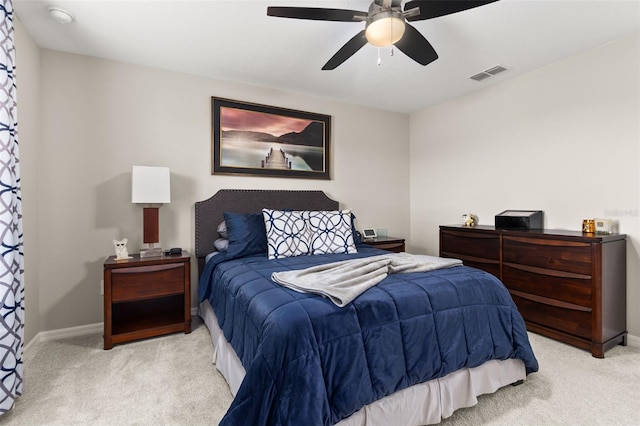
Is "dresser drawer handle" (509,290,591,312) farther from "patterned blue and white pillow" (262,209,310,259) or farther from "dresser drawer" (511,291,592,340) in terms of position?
"patterned blue and white pillow" (262,209,310,259)

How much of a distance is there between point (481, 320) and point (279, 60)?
2722mm

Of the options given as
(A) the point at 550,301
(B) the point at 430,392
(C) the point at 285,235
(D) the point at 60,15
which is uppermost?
(D) the point at 60,15

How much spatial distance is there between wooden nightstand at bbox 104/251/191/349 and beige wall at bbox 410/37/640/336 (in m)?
3.26

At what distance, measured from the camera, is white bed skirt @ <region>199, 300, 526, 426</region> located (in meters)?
1.46

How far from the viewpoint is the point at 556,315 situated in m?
2.63

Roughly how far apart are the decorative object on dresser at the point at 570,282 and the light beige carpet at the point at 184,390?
0.52 feet

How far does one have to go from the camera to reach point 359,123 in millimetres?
4270

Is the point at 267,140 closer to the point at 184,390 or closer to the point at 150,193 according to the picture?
the point at 150,193

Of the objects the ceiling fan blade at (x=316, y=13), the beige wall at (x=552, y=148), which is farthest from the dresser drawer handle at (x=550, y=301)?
the ceiling fan blade at (x=316, y=13)

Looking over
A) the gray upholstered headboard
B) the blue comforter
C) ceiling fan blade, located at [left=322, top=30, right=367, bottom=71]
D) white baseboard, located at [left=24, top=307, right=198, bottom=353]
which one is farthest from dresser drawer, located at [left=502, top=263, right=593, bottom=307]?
white baseboard, located at [left=24, top=307, right=198, bottom=353]

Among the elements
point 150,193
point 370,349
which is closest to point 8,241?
point 150,193

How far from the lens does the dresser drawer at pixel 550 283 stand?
2.47m

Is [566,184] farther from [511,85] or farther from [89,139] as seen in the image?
[89,139]

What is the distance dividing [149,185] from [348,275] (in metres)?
2.03
